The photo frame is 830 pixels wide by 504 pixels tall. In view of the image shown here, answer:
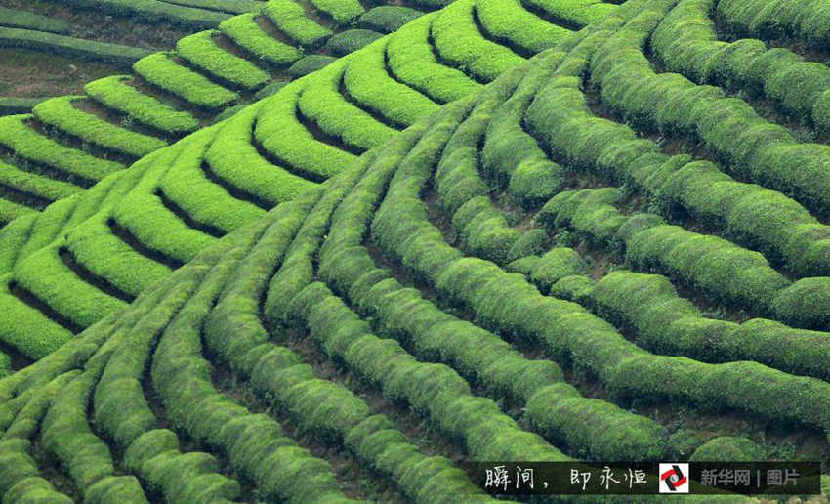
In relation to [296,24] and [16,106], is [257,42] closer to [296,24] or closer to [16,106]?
[296,24]

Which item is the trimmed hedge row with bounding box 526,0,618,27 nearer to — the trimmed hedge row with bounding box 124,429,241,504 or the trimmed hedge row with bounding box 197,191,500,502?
the trimmed hedge row with bounding box 197,191,500,502

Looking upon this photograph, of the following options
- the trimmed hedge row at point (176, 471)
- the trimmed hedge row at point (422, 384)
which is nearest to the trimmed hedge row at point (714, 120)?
the trimmed hedge row at point (422, 384)

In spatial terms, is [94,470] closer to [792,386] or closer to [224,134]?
[792,386]

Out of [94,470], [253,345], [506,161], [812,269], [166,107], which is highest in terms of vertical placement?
[166,107]

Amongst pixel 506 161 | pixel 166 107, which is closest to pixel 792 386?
pixel 506 161

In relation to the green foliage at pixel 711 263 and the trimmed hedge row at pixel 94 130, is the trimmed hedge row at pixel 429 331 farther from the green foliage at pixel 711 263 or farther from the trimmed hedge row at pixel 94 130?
the trimmed hedge row at pixel 94 130

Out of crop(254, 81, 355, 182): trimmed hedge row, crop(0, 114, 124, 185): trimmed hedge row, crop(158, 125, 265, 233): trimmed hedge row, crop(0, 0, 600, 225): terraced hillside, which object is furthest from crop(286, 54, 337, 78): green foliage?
crop(158, 125, 265, 233): trimmed hedge row
